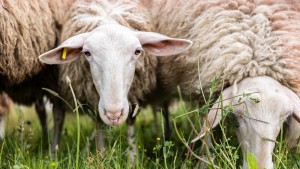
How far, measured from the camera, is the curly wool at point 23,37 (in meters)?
4.36

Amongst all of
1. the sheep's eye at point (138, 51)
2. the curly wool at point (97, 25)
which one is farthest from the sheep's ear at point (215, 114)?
the curly wool at point (97, 25)

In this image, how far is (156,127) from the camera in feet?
20.3

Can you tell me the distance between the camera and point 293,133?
412 cm

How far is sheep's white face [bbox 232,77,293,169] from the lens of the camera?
3719mm

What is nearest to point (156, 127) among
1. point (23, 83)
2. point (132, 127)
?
point (132, 127)

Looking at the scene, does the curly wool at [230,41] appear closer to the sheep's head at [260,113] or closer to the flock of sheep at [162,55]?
the flock of sheep at [162,55]

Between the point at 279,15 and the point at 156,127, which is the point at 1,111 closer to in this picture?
the point at 156,127

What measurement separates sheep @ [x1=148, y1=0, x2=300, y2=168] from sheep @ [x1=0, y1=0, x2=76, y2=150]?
2.62ft

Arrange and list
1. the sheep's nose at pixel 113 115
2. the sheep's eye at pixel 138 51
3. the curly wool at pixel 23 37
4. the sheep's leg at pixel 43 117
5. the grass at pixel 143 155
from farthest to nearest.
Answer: the sheep's leg at pixel 43 117 < the curly wool at pixel 23 37 < the sheep's eye at pixel 138 51 < the sheep's nose at pixel 113 115 < the grass at pixel 143 155

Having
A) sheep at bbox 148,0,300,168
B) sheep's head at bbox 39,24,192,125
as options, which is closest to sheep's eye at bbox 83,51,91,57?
sheep's head at bbox 39,24,192,125

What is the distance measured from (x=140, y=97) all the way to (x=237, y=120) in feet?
3.06

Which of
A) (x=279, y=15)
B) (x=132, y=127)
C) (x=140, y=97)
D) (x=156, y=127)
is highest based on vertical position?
(x=279, y=15)

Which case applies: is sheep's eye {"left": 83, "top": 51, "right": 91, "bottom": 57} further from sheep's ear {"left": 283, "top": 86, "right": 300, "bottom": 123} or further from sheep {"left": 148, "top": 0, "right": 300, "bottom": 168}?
sheep's ear {"left": 283, "top": 86, "right": 300, "bottom": 123}

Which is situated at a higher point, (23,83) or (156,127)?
(23,83)
